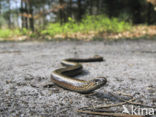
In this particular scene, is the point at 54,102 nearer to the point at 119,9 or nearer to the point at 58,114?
the point at 58,114

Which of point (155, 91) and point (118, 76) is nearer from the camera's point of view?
point (155, 91)

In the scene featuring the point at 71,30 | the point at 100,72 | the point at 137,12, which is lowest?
the point at 100,72

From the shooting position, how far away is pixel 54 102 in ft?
5.82

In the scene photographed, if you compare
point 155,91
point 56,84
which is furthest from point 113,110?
point 56,84

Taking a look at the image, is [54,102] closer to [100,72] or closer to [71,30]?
[100,72]

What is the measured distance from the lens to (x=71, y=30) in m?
8.22

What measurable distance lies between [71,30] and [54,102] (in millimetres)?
6736

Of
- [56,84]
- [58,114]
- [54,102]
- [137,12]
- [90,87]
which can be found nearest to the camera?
[58,114]

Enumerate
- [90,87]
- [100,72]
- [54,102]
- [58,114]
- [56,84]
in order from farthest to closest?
[100,72]
[56,84]
[90,87]
[54,102]
[58,114]

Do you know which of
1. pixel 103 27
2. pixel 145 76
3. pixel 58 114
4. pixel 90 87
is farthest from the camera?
pixel 103 27

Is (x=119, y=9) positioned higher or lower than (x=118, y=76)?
higher

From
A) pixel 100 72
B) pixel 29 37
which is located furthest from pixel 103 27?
pixel 100 72

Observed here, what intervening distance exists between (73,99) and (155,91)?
3.50ft

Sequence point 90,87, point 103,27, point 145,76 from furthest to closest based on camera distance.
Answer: point 103,27 → point 145,76 → point 90,87
